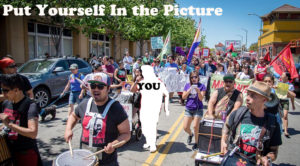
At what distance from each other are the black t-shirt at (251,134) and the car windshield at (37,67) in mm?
8363

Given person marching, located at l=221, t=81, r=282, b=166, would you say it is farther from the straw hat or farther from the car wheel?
the car wheel

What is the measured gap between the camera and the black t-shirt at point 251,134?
2662mm

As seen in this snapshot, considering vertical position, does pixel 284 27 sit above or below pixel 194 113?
above

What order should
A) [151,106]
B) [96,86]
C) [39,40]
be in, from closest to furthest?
[96,86], [151,106], [39,40]

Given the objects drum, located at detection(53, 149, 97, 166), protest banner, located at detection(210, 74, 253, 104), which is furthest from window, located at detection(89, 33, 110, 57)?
drum, located at detection(53, 149, 97, 166)

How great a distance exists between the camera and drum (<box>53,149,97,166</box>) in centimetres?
235

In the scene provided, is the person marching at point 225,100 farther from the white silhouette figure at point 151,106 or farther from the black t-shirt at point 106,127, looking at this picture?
the black t-shirt at point 106,127

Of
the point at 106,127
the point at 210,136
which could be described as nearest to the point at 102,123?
the point at 106,127

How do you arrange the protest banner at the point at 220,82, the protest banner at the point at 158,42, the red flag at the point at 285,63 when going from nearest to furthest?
the red flag at the point at 285,63 → the protest banner at the point at 220,82 → the protest banner at the point at 158,42

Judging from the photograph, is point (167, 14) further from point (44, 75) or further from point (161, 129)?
point (161, 129)

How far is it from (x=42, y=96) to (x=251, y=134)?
26.5ft

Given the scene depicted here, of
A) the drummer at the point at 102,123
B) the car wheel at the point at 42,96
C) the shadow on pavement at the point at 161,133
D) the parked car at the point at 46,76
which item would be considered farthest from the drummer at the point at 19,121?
the car wheel at the point at 42,96

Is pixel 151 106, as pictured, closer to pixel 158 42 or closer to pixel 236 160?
pixel 236 160

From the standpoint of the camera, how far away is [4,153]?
255 centimetres
